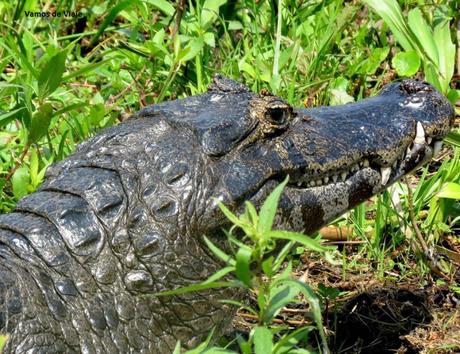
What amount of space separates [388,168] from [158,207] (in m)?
0.99

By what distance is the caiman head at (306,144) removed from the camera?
3.53m

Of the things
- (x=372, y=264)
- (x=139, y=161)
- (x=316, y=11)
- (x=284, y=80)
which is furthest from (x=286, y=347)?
(x=316, y=11)

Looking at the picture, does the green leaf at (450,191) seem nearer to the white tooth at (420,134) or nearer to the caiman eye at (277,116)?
the white tooth at (420,134)

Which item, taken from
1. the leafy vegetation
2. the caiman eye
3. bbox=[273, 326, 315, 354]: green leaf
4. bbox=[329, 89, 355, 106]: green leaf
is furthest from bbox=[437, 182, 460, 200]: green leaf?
bbox=[273, 326, 315, 354]: green leaf

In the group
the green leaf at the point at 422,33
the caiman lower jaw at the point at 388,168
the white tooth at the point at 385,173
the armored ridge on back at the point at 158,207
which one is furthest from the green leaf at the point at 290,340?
the green leaf at the point at 422,33

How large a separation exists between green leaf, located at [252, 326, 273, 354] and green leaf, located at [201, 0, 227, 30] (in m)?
3.33

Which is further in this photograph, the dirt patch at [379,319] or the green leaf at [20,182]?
the green leaf at [20,182]

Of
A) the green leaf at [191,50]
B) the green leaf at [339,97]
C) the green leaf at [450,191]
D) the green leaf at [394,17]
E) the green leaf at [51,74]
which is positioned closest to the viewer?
the green leaf at [51,74]

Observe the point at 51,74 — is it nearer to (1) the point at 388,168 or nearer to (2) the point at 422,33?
(1) the point at 388,168

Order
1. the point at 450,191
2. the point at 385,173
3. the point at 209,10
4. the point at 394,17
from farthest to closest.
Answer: the point at 209,10 < the point at 394,17 < the point at 450,191 < the point at 385,173

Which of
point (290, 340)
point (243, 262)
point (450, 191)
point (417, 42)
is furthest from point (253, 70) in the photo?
point (243, 262)

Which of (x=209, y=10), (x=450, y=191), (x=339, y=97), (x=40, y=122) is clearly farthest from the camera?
(x=209, y=10)

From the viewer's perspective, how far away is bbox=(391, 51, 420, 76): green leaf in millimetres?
5367

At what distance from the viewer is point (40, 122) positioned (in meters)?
4.25
